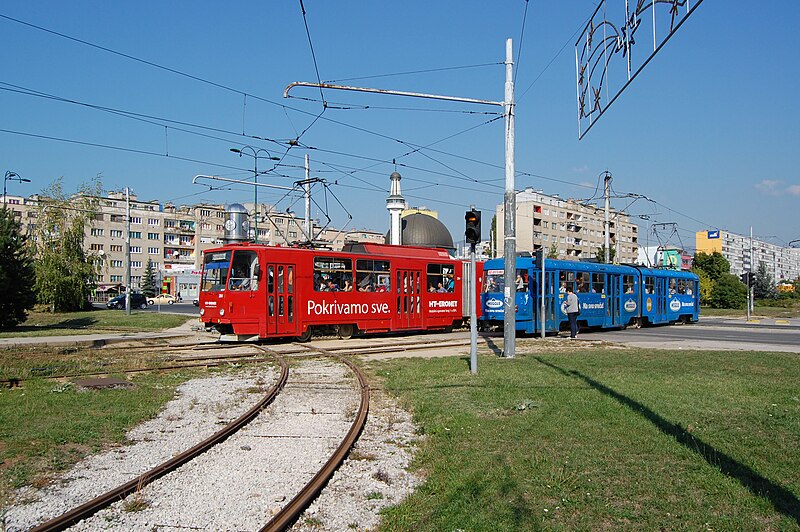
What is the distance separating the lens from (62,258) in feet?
128

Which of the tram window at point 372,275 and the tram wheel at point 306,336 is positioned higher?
the tram window at point 372,275

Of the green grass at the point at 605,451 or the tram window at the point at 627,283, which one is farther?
the tram window at the point at 627,283

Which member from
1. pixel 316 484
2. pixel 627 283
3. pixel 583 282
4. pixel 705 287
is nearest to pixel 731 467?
pixel 316 484

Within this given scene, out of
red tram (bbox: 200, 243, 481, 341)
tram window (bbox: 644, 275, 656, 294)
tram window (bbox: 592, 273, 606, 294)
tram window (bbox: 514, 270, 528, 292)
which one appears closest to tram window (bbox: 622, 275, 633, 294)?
tram window (bbox: 644, 275, 656, 294)

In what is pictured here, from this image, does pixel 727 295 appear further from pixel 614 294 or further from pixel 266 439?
pixel 266 439

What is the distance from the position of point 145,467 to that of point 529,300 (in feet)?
60.8

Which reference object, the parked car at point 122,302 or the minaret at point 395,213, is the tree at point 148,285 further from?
the minaret at point 395,213

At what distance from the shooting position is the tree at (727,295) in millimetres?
64188

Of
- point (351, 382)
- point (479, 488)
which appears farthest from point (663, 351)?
point (479, 488)

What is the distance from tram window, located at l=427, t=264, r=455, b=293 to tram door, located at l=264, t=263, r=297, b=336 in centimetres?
665

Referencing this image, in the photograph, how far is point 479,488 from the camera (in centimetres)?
554

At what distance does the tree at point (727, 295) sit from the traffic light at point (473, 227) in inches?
2325

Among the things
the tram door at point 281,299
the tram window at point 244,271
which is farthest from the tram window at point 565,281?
the tram window at point 244,271

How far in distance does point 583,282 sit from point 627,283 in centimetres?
438
